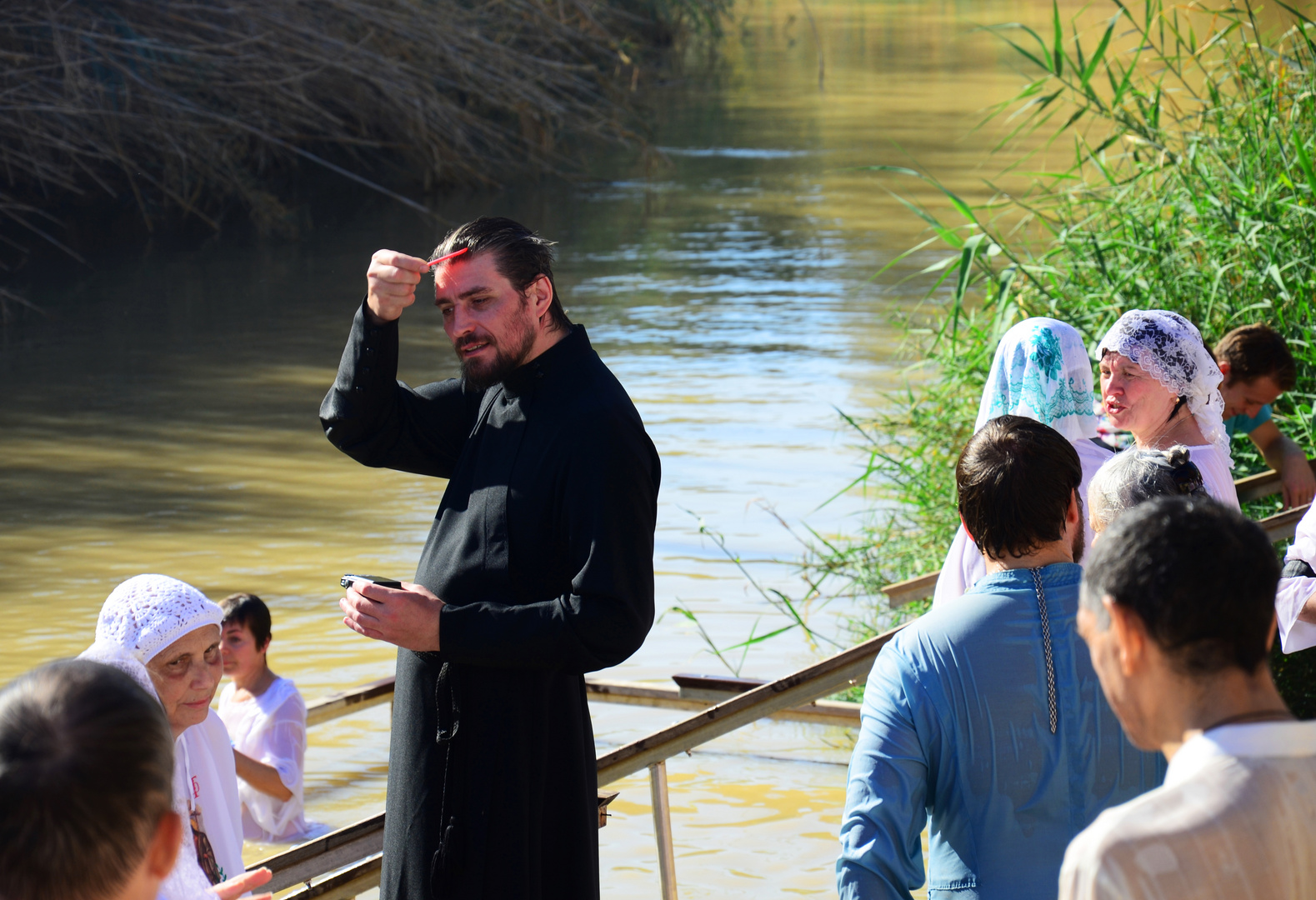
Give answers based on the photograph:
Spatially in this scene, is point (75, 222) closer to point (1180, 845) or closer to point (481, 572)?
point (481, 572)

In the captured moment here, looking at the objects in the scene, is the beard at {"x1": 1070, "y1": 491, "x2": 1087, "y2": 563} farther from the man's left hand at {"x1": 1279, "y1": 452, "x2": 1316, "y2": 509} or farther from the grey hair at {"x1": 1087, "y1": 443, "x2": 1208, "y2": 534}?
the man's left hand at {"x1": 1279, "y1": 452, "x2": 1316, "y2": 509}

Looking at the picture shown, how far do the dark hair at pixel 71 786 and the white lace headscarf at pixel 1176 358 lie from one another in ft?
8.35

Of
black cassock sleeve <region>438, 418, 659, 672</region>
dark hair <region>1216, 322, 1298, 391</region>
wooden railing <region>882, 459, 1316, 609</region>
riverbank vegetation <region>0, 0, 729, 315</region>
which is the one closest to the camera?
black cassock sleeve <region>438, 418, 659, 672</region>

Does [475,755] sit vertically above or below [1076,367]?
below

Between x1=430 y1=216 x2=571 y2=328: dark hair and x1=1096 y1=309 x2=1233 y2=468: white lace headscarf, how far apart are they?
139 centimetres

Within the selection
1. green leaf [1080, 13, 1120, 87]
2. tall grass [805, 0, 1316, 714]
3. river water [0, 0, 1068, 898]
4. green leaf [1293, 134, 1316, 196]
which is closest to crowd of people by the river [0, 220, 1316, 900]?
river water [0, 0, 1068, 898]

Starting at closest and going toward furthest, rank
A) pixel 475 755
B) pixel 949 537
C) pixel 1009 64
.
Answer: pixel 475 755 < pixel 949 537 < pixel 1009 64

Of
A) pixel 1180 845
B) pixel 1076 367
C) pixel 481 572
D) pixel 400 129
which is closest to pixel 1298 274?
pixel 1076 367

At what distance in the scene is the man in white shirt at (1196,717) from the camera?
142cm

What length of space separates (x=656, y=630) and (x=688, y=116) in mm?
20249

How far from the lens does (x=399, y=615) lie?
2.56 meters

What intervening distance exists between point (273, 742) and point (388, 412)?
1.89m

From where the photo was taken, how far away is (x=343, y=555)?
8031mm

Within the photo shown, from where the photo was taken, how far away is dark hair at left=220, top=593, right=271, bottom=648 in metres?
4.50
